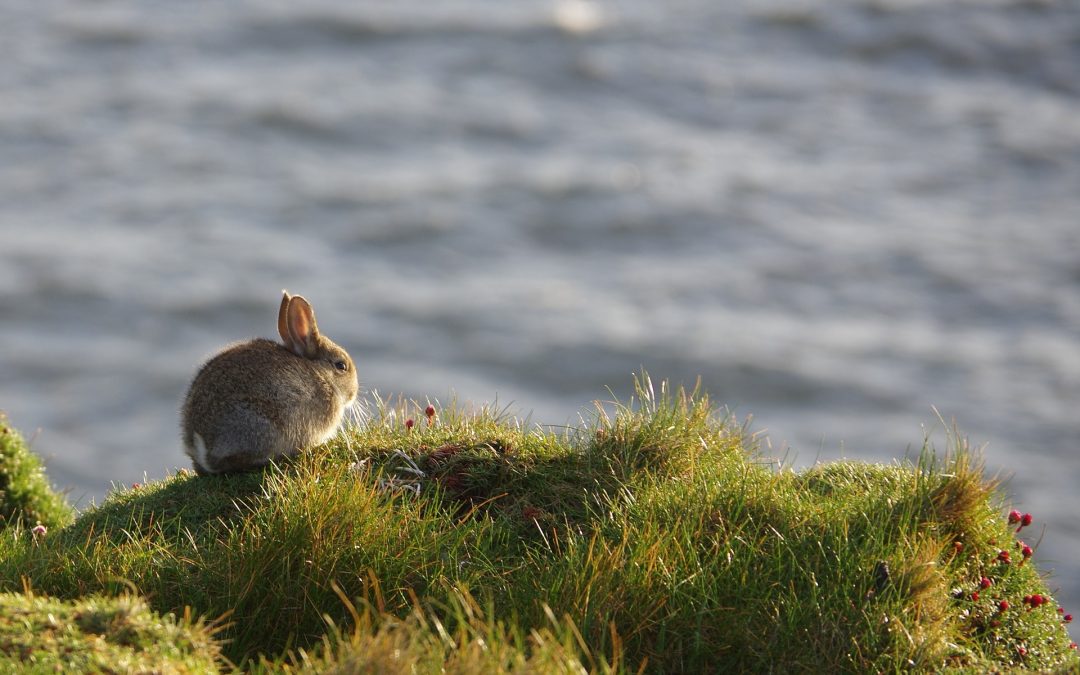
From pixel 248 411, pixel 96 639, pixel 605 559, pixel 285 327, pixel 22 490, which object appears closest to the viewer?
pixel 96 639

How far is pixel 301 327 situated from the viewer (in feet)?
28.9

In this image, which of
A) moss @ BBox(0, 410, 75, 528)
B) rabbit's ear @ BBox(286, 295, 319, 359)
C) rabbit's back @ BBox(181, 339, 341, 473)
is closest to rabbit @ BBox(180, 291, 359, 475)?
rabbit's back @ BBox(181, 339, 341, 473)

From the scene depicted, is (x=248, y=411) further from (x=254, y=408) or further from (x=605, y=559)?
(x=605, y=559)

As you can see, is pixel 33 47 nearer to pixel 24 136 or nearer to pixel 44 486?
pixel 24 136

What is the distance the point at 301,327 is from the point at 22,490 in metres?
2.42

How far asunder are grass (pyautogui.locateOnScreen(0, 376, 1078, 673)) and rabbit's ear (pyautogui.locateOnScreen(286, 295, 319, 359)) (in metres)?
0.87

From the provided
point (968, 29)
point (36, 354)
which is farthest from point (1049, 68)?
point (36, 354)

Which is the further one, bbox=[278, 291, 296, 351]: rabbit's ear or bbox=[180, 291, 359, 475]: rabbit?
bbox=[278, 291, 296, 351]: rabbit's ear

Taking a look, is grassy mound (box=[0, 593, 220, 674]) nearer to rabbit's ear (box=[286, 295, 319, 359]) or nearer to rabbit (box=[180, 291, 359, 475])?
rabbit (box=[180, 291, 359, 475])

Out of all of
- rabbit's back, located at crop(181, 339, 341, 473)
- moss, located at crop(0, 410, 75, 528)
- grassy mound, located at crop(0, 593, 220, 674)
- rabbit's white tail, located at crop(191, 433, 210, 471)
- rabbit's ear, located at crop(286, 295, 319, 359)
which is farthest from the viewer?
moss, located at crop(0, 410, 75, 528)

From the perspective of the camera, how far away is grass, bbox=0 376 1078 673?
678 centimetres

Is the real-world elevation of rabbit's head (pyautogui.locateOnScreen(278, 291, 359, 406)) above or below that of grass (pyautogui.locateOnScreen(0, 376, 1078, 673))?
above

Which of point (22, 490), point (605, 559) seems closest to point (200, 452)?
point (22, 490)

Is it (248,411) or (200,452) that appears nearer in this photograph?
(248,411)
